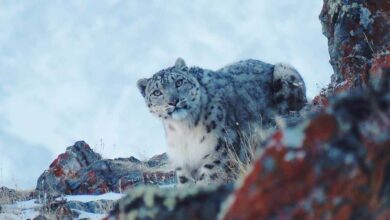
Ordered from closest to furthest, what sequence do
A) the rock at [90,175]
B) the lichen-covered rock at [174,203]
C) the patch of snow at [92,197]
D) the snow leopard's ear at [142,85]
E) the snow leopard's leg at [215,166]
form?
the lichen-covered rock at [174,203] → the snow leopard's leg at [215,166] → the snow leopard's ear at [142,85] → the patch of snow at [92,197] → the rock at [90,175]

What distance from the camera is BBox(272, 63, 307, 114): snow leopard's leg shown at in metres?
14.0

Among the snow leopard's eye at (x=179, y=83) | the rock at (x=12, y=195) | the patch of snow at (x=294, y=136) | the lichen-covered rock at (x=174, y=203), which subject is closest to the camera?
the patch of snow at (x=294, y=136)

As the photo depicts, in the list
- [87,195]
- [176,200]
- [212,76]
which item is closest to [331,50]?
[212,76]

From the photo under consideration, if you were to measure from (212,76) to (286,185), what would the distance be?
9.97m

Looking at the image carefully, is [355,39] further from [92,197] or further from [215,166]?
[92,197]

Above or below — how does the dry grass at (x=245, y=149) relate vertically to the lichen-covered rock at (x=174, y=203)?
above

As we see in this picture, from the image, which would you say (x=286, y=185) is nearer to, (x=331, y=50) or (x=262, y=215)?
(x=262, y=215)

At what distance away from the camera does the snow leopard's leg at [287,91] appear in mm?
14023

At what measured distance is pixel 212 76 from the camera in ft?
41.4

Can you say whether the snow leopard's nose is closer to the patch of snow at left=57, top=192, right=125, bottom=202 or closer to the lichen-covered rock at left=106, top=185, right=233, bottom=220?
the patch of snow at left=57, top=192, right=125, bottom=202

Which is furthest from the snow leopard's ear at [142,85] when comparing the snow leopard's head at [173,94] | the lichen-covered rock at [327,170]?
the lichen-covered rock at [327,170]

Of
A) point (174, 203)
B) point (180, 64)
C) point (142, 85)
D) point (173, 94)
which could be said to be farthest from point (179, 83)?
point (174, 203)

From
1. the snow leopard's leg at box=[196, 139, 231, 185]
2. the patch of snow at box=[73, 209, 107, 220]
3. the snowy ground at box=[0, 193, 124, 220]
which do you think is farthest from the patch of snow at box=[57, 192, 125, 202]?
the snow leopard's leg at box=[196, 139, 231, 185]

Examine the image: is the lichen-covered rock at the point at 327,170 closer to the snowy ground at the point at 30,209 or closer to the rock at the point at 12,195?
the snowy ground at the point at 30,209
